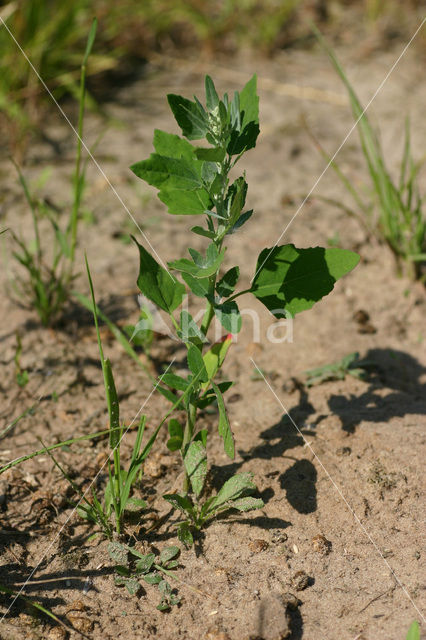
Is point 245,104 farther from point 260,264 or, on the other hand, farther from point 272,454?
point 272,454

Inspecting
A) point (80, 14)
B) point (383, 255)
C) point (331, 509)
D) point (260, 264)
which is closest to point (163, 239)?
point (383, 255)

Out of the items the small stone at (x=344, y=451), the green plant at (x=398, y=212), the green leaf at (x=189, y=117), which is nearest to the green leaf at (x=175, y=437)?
the small stone at (x=344, y=451)

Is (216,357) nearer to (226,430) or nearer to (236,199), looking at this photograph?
(226,430)

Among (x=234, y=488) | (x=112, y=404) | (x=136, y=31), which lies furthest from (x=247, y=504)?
(x=136, y=31)

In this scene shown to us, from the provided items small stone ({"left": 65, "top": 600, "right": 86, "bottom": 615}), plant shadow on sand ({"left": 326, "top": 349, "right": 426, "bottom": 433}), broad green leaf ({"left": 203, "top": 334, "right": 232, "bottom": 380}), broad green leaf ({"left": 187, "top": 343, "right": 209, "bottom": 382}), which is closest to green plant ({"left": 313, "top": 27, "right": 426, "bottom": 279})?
plant shadow on sand ({"left": 326, "top": 349, "right": 426, "bottom": 433})

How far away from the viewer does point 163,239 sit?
2.69 metres

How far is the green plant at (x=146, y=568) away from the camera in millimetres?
1459

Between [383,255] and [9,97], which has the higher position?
[9,97]

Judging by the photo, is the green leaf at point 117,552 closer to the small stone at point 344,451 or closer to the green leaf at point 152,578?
the green leaf at point 152,578

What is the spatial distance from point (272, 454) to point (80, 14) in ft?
10.0

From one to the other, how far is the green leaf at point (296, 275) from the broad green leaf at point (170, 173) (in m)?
0.23

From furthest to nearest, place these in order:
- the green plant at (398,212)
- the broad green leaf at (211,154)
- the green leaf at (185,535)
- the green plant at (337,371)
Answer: the green plant at (398,212)
the green plant at (337,371)
the green leaf at (185,535)
the broad green leaf at (211,154)

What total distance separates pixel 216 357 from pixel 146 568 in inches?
20.2

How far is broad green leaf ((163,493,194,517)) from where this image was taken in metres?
1.50
